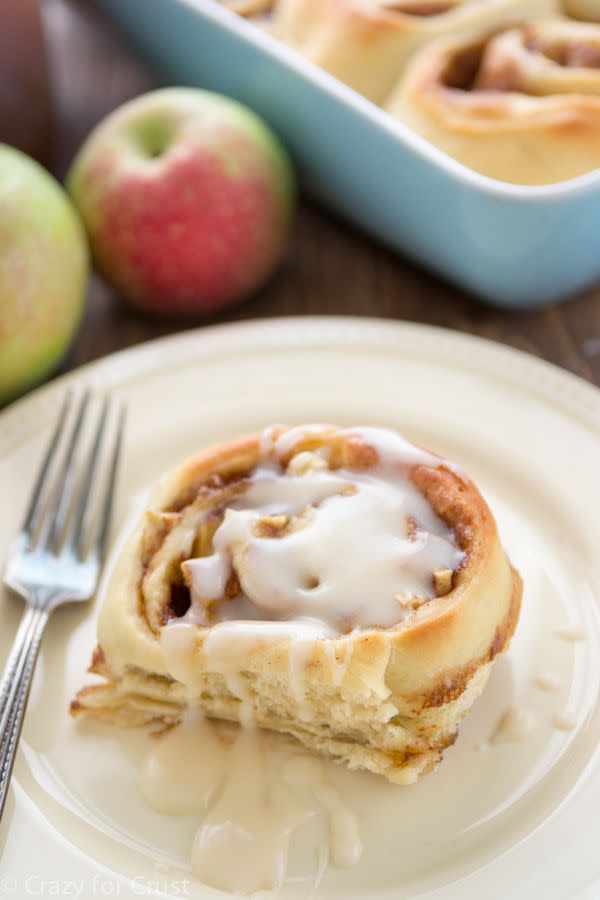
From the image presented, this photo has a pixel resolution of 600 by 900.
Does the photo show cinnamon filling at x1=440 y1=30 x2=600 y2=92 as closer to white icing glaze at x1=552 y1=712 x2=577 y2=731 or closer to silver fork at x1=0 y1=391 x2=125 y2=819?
silver fork at x1=0 y1=391 x2=125 y2=819

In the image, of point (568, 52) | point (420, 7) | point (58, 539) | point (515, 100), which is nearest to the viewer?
point (58, 539)

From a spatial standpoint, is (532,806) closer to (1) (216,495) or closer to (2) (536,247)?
(1) (216,495)

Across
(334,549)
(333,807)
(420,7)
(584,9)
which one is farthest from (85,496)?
(584,9)

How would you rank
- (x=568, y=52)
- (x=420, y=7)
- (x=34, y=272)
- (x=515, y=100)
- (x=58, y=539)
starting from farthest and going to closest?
(x=420, y=7)
(x=568, y=52)
(x=515, y=100)
(x=34, y=272)
(x=58, y=539)

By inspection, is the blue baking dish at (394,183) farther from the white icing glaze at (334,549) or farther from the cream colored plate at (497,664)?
the white icing glaze at (334,549)

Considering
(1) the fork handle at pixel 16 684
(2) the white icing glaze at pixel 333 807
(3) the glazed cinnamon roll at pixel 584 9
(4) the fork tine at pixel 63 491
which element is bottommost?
(4) the fork tine at pixel 63 491

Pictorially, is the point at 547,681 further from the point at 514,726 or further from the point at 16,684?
the point at 16,684

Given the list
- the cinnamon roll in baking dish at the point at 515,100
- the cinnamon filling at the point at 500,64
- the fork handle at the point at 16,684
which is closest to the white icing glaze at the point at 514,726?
the fork handle at the point at 16,684
